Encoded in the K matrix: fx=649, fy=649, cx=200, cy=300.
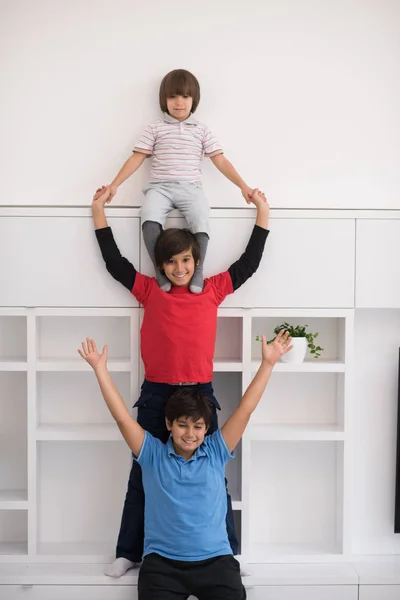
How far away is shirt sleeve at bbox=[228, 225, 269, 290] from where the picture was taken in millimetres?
2139

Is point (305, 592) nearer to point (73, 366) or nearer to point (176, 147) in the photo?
point (73, 366)

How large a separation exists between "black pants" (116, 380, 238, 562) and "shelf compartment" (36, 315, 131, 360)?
0.29 metres

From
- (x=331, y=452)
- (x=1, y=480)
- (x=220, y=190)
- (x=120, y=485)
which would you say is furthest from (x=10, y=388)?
(x=331, y=452)

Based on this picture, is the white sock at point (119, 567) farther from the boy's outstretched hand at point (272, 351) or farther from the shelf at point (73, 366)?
the boy's outstretched hand at point (272, 351)

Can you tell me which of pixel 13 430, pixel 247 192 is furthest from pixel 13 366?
pixel 247 192

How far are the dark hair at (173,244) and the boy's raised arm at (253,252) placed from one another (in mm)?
147

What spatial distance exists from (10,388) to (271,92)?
1458 mm

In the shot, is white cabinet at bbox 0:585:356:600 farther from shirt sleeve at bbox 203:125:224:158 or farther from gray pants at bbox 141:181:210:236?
shirt sleeve at bbox 203:125:224:158

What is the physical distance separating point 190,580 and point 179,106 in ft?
5.00

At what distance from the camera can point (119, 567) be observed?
2.11m

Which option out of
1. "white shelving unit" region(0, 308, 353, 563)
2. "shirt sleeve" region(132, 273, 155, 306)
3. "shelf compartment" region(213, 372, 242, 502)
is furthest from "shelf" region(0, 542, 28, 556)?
"shirt sleeve" region(132, 273, 155, 306)

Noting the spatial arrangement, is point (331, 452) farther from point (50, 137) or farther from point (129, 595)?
point (50, 137)

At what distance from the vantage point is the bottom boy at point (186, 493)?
6.23 ft

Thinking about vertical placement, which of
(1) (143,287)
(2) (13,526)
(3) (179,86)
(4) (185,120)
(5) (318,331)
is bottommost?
(2) (13,526)
